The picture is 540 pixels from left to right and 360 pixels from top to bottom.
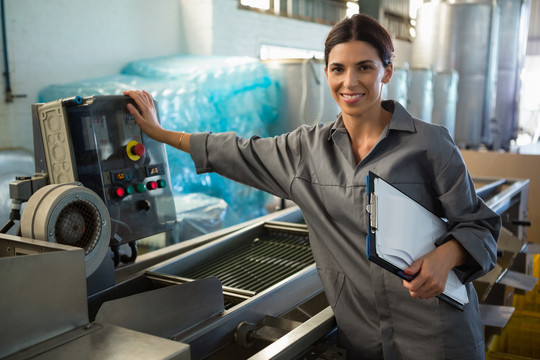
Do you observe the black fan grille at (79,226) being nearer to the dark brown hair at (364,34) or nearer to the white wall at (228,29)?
the dark brown hair at (364,34)

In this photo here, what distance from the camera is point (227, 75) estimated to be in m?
3.81

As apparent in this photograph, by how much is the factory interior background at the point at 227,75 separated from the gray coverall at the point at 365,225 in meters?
1.47

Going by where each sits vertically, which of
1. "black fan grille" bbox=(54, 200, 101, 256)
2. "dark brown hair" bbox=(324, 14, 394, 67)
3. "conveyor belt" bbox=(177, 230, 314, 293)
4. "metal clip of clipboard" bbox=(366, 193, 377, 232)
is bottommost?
"conveyor belt" bbox=(177, 230, 314, 293)

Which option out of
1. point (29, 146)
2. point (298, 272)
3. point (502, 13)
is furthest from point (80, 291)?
point (502, 13)

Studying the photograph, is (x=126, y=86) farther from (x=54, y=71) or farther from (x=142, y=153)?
(x=142, y=153)

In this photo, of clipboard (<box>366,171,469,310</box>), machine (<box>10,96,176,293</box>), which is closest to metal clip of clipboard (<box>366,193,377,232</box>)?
clipboard (<box>366,171,469,310</box>)

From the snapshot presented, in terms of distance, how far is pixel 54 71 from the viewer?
13.6ft

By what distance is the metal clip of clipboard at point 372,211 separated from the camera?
81 cm

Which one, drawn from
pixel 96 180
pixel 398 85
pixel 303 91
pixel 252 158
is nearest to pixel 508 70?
pixel 398 85

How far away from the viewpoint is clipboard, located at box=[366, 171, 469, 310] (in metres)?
0.81

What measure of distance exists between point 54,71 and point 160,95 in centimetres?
125

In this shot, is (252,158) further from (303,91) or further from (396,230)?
(303,91)

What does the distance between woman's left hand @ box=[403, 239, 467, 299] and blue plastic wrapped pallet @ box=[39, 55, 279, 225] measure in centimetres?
277

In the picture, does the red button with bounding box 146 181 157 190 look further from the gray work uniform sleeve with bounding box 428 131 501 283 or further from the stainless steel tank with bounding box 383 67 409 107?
the stainless steel tank with bounding box 383 67 409 107
